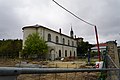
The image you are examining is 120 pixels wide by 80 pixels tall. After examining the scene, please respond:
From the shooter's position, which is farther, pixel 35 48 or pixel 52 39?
pixel 52 39

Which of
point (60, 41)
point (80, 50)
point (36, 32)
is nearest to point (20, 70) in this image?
point (36, 32)

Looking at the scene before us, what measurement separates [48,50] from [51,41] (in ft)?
12.3

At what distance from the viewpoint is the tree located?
146ft

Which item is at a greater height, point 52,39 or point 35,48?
point 52,39

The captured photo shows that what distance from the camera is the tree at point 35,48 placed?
44375mm

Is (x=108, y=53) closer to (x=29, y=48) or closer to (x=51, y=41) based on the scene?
(x=29, y=48)

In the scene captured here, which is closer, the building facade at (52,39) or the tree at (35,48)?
the tree at (35,48)

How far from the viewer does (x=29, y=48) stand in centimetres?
4447

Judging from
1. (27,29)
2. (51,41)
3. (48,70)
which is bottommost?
(48,70)

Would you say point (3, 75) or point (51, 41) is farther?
point (51, 41)

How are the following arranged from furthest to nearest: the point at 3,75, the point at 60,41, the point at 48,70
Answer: the point at 60,41 → the point at 48,70 → the point at 3,75

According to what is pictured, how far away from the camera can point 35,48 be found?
44.4 m

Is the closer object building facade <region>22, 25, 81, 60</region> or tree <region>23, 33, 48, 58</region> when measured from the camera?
tree <region>23, 33, 48, 58</region>

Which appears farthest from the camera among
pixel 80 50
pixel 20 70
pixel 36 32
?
pixel 80 50
